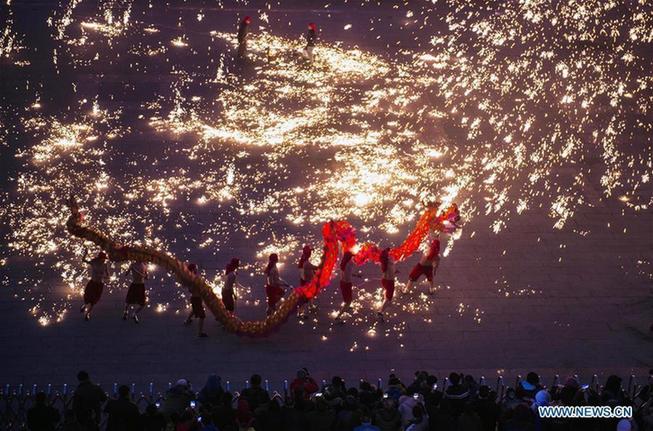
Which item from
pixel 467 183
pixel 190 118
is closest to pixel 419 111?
pixel 467 183

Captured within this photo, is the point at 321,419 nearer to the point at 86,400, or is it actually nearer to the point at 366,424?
→ the point at 366,424

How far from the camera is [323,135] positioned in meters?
27.1

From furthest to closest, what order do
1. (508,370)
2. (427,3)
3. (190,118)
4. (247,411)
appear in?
(427,3) < (190,118) < (508,370) < (247,411)

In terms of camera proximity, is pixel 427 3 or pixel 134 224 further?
pixel 427 3

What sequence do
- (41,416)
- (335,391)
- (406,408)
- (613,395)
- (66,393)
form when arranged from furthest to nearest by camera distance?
(66,393)
(335,391)
(613,395)
(406,408)
(41,416)

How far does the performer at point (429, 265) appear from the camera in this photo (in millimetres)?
20391

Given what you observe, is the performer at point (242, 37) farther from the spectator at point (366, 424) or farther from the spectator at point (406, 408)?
the spectator at point (366, 424)

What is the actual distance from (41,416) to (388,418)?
182 inches

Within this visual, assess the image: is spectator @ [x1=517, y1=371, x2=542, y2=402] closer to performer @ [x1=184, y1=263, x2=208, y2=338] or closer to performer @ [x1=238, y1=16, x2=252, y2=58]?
performer @ [x1=184, y1=263, x2=208, y2=338]

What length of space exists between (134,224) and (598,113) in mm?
13158

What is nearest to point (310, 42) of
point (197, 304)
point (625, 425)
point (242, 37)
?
point (242, 37)

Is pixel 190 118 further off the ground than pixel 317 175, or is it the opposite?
pixel 190 118

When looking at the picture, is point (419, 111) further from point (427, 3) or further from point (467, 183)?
point (427, 3)

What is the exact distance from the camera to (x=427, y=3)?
35.7 meters
